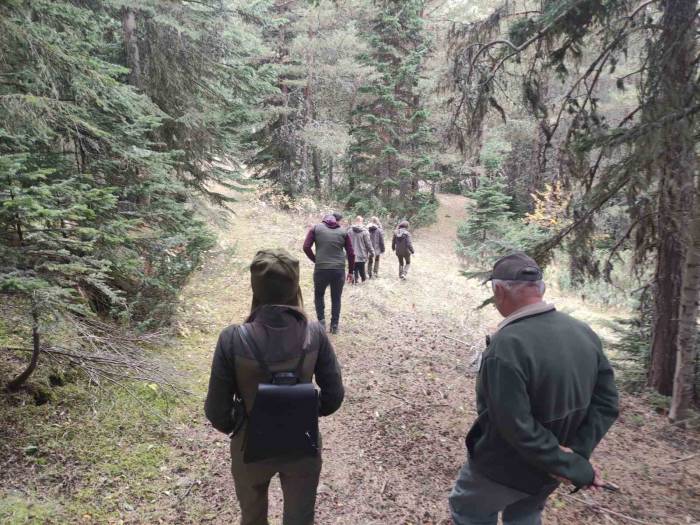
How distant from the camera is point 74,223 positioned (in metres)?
3.98

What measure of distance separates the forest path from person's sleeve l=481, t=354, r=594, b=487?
1.94m

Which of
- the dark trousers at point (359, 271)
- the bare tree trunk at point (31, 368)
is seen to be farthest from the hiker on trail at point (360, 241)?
the bare tree trunk at point (31, 368)

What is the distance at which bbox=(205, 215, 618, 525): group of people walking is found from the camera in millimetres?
2170

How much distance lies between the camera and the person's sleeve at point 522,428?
2.13 metres

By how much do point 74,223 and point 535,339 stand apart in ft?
13.4

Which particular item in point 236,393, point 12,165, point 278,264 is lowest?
point 236,393

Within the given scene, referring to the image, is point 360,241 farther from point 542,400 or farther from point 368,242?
point 542,400

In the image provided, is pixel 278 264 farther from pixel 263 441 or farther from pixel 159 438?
pixel 159 438

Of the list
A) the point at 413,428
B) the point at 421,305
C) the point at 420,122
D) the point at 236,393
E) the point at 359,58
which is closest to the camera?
the point at 236,393

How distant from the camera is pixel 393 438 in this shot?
5062 mm

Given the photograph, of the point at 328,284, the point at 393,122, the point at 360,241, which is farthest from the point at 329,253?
the point at 393,122

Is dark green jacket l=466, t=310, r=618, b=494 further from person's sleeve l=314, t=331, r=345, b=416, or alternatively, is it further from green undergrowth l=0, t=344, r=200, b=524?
green undergrowth l=0, t=344, r=200, b=524

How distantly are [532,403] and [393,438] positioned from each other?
3.19 metres

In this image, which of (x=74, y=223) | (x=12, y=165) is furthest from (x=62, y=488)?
(x=12, y=165)
